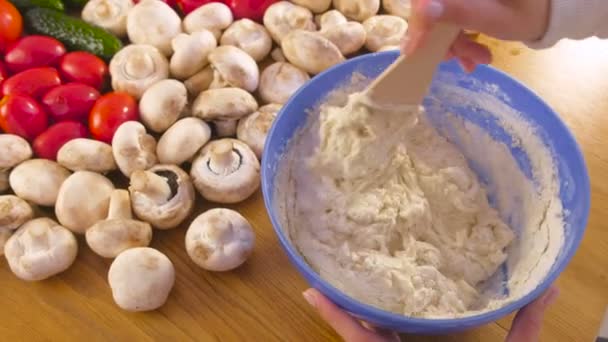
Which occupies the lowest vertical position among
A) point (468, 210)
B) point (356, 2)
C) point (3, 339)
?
point (3, 339)

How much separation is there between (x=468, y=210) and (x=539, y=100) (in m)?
0.17

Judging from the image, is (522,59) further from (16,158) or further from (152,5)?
(16,158)

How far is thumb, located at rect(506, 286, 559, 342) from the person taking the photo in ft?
2.22

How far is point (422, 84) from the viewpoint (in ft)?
2.18

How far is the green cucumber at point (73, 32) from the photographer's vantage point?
102cm

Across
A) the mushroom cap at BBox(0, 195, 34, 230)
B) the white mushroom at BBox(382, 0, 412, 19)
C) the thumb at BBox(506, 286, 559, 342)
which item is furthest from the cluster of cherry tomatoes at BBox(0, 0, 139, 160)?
the thumb at BBox(506, 286, 559, 342)

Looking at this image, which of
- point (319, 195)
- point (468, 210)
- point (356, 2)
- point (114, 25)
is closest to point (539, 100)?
point (468, 210)

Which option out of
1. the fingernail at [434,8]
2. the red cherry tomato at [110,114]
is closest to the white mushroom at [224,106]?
the red cherry tomato at [110,114]

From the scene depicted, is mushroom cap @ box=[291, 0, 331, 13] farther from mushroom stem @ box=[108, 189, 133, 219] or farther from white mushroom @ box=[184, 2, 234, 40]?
mushroom stem @ box=[108, 189, 133, 219]

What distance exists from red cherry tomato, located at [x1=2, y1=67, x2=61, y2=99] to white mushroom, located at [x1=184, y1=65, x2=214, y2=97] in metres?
0.22

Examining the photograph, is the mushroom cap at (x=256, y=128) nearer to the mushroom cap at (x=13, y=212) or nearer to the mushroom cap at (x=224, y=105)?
the mushroom cap at (x=224, y=105)

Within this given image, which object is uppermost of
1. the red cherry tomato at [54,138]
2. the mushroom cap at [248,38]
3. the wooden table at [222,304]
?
the mushroom cap at [248,38]

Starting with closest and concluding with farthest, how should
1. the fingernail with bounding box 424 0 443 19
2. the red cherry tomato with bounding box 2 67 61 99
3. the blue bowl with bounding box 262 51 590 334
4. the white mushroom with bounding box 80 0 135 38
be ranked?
the fingernail with bounding box 424 0 443 19
the blue bowl with bounding box 262 51 590 334
the red cherry tomato with bounding box 2 67 61 99
the white mushroom with bounding box 80 0 135 38

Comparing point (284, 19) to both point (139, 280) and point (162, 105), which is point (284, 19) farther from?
point (139, 280)
